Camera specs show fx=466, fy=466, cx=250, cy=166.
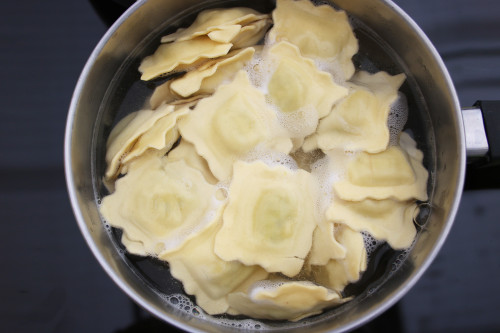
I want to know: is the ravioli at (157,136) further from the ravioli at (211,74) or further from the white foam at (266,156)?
the white foam at (266,156)

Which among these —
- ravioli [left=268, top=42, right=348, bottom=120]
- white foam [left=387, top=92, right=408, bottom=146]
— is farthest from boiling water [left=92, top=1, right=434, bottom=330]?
ravioli [left=268, top=42, right=348, bottom=120]

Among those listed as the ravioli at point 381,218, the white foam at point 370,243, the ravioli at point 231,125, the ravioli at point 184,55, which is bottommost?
the white foam at point 370,243

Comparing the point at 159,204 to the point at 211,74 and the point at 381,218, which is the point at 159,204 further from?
the point at 381,218

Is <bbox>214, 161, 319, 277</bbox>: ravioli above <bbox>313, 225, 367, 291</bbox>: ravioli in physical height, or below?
above

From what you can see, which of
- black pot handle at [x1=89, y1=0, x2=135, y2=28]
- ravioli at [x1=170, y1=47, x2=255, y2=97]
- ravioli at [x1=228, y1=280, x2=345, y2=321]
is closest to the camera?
ravioli at [x1=228, y1=280, x2=345, y2=321]

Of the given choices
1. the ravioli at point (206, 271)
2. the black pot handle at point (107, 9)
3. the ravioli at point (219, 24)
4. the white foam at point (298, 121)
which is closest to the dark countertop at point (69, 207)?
the black pot handle at point (107, 9)

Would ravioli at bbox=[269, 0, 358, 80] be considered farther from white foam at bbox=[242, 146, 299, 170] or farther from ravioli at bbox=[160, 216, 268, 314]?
ravioli at bbox=[160, 216, 268, 314]
